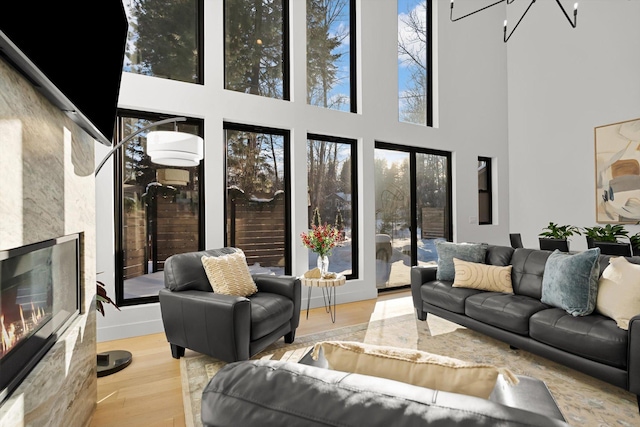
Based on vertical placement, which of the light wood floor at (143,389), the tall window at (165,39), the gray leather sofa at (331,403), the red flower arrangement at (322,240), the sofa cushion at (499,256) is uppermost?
the tall window at (165,39)

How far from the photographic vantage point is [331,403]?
66 cm

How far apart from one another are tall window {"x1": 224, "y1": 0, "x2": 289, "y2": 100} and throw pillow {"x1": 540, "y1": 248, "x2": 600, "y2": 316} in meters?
3.39

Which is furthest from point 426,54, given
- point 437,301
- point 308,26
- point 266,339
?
point 266,339

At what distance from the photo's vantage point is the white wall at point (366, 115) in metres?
3.34

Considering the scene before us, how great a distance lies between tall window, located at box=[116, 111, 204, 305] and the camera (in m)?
3.35

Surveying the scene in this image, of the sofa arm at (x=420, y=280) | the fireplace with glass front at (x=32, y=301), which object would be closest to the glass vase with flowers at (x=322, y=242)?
the sofa arm at (x=420, y=280)

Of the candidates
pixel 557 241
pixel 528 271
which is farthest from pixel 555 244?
pixel 528 271

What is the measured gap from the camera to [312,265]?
14.4 feet

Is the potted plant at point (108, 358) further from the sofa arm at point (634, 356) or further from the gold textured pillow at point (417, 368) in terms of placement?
the sofa arm at point (634, 356)

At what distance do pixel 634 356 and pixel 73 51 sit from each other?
3.31 m

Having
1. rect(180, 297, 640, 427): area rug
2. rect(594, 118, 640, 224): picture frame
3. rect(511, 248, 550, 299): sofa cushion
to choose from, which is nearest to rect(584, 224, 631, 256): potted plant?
rect(594, 118, 640, 224): picture frame

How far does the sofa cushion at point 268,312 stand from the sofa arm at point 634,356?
90.2 inches

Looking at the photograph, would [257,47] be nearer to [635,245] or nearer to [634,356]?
[634,356]

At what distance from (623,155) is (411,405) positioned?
18.8 feet
